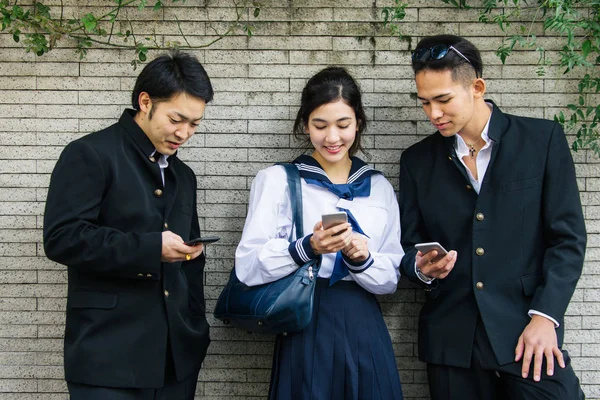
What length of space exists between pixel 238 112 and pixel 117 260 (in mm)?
1356

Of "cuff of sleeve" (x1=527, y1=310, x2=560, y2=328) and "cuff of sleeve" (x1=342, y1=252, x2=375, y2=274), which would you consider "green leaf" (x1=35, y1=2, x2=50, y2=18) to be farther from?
"cuff of sleeve" (x1=527, y1=310, x2=560, y2=328)

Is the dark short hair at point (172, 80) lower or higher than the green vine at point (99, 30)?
lower

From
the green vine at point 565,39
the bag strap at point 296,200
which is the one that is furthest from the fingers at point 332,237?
the green vine at point 565,39

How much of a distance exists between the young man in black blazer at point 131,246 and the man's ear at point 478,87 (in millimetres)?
1253

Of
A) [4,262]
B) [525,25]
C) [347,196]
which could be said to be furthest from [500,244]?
[4,262]

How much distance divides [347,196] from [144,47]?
1404 mm

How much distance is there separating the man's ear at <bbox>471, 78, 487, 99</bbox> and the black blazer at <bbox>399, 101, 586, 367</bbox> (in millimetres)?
121

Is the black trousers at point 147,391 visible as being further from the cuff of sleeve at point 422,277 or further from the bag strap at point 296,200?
the cuff of sleeve at point 422,277

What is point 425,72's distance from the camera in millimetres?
3334

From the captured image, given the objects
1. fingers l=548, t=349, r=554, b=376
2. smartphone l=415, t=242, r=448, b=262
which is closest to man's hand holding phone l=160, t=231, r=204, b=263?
smartphone l=415, t=242, r=448, b=262

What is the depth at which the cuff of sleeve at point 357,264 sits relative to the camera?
128 inches

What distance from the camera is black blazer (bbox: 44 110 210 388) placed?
2918 millimetres

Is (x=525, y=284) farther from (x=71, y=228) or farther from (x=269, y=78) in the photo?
(x=71, y=228)

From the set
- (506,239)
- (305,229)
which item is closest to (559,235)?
(506,239)
